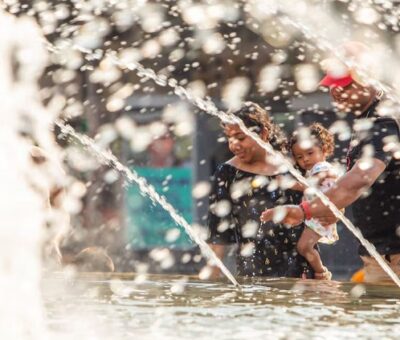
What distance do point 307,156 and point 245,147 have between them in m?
0.65

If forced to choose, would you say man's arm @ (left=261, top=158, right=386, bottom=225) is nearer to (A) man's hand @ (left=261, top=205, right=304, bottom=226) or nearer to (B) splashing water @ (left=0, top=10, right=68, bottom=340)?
(A) man's hand @ (left=261, top=205, right=304, bottom=226)

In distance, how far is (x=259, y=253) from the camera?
225 inches

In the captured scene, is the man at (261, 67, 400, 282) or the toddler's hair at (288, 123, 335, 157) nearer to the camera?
the man at (261, 67, 400, 282)

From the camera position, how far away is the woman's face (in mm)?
5719

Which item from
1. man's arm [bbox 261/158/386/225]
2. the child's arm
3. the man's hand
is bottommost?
the man's hand

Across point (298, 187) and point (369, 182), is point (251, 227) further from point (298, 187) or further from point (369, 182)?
point (369, 182)

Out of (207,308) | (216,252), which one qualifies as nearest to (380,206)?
(216,252)

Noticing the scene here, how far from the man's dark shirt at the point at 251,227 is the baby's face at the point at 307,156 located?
0.55m

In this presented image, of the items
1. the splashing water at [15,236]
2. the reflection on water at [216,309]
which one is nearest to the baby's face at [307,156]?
the reflection on water at [216,309]

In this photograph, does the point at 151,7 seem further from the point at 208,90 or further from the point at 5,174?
the point at 5,174

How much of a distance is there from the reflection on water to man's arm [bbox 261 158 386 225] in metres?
0.29

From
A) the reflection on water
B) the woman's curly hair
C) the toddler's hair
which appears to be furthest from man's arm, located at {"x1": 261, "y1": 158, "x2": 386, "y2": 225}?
the toddler's hair

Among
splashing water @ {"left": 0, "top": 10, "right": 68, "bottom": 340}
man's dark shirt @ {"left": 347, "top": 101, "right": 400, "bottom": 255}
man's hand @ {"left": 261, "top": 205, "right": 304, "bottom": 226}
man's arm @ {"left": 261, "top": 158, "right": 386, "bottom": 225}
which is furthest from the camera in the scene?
man's dark shirt @ {"left": 347, "top": 101, "right": 400, "bottom": 255}

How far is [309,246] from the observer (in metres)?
5.71
